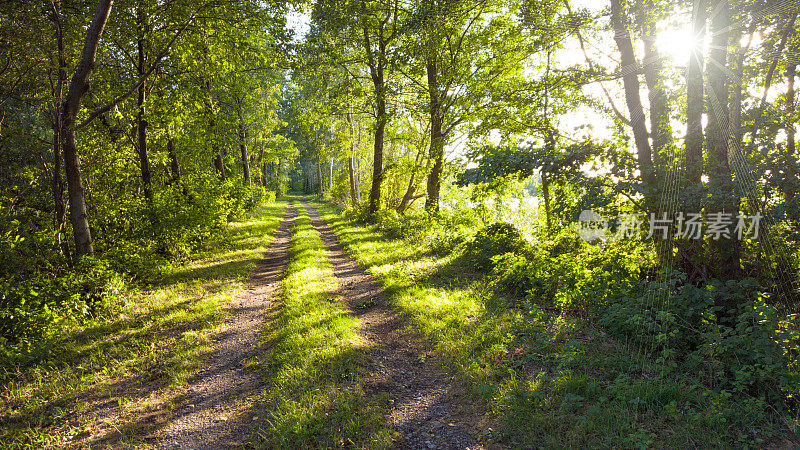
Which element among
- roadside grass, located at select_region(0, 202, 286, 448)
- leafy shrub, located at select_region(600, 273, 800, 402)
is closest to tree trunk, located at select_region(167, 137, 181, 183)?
roadside grass, located at select_region(0, 202, 286, 448)

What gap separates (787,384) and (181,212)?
12.2 m

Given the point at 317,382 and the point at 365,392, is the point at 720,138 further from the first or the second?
the point at 317,382

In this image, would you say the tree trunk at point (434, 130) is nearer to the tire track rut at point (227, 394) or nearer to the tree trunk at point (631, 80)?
the tree trunk at point (631, 80)

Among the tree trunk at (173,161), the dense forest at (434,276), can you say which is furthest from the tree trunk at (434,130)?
the tree trunk at (173,161)

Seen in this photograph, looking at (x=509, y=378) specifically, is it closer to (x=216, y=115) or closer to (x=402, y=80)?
(x=216, y=115)

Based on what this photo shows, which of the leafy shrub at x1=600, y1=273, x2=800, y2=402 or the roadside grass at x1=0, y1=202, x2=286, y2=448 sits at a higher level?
the leafy shrub at x1=600, y1=273, x2=800, y2=402

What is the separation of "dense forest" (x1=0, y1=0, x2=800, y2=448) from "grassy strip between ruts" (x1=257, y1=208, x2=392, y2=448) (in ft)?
0.13

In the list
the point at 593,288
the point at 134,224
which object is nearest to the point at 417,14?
the point at 593,288

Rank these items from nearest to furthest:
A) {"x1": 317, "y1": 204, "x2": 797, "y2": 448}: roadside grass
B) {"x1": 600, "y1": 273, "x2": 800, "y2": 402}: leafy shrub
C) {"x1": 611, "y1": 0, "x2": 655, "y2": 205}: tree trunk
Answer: {"x1": 317, "y1": 204, "x2": 797, "y2": 448}: roadside grass
{"x1": 600, "y1": 273, "x2": 800, "y2": 402}: leafy shrub
{"x1": 611, "y1": 0, "x2": 655, "y2": 205}: tree trunk

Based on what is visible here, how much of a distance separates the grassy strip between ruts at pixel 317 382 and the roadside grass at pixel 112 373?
4.35 feet

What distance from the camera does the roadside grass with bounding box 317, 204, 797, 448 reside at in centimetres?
340

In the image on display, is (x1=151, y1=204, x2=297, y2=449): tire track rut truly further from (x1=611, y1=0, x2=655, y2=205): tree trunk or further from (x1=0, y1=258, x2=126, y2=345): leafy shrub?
(x1=611, y1=0, x2=655, y2=205): tree trunk

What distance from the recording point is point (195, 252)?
1246 centimetres

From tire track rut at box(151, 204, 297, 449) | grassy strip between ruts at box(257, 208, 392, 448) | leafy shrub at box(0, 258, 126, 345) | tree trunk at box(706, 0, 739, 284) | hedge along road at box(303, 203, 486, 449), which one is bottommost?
tire track rut at box(151, 204, 297, 449)
